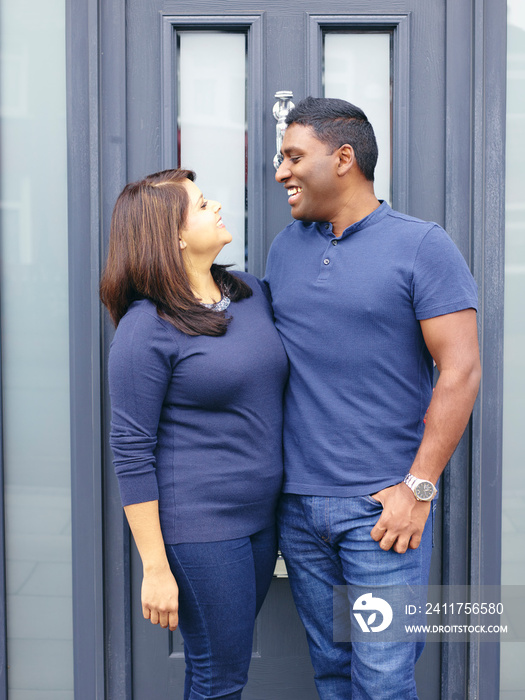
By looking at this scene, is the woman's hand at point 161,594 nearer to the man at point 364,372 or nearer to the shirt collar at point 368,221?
the man at point 364,372

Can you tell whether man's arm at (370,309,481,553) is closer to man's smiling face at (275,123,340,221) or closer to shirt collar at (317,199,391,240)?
shirt collar at (317,199,391,240)

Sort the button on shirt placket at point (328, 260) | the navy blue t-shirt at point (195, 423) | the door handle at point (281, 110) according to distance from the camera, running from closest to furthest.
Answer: the navy blue t-shirt at point (195, 423) → the button on shirt placket at point (328, 260) → the door handle at point (281, 110)

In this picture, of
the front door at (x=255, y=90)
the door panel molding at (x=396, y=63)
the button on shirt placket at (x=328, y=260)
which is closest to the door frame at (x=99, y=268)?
the front door at (x=255, y=90)

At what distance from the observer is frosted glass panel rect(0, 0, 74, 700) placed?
6.22 ft

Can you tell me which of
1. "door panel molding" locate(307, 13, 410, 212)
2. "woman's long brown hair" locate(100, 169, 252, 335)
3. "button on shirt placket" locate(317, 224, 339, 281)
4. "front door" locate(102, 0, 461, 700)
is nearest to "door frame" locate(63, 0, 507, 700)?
"front door" locate(102, 0, 461, 700)

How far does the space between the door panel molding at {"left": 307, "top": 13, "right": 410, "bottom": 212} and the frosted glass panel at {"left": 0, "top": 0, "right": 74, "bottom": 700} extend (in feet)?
2.39

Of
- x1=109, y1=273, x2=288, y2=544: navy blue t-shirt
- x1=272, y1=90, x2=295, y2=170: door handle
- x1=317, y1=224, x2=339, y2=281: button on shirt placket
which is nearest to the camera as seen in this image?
x1=109, y1=273, x2=288, y2=544: navy blue t-shirt

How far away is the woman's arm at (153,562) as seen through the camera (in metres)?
1.43

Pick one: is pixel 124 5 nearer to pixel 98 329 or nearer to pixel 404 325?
pixel 98 329

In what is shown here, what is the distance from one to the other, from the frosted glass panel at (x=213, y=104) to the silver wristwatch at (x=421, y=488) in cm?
96

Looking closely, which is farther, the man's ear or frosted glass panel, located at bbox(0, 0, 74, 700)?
frosted glass panel, located at bbox(0, 0, 74, 700)

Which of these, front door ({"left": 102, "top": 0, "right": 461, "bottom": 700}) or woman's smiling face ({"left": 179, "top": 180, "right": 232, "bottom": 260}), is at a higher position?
front door ({"left": 102, "top": 0, "right": 461, "bottom": 700})

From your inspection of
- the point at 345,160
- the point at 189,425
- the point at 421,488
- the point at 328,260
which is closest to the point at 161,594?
the point at 189,425

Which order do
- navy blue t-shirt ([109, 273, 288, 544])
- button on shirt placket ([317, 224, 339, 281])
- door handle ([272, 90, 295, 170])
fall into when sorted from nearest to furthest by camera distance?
navy blue t-shirt ([109, 273, 288, 544]) < button on shirt placket ([317, 224, 339, 281]) < door handle ([272, 90, 295, 170])
